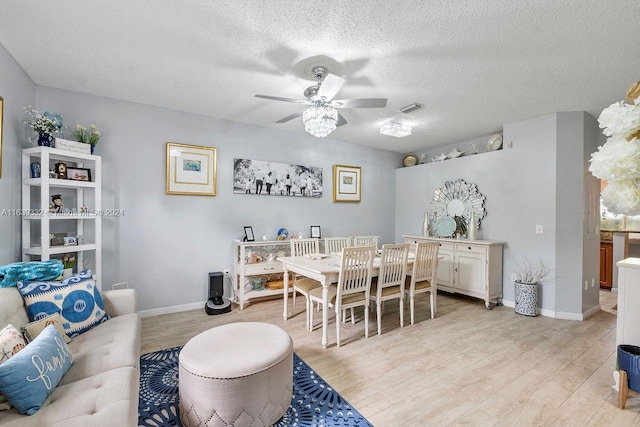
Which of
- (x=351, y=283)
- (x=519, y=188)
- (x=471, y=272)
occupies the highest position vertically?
(x=519, y=188)

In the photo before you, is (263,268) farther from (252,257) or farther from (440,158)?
(440,158)

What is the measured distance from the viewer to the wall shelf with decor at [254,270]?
384 cm

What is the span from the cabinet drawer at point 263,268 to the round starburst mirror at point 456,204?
273 centimetres

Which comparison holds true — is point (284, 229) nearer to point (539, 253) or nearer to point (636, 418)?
point (539, 253)

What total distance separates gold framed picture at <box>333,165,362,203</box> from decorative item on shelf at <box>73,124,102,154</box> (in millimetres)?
3210

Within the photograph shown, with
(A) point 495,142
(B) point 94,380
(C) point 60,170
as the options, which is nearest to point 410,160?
(A) point 495,142

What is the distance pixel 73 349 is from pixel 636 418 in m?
3.59

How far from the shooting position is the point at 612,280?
4.75 metres

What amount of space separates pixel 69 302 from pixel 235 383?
136 cm

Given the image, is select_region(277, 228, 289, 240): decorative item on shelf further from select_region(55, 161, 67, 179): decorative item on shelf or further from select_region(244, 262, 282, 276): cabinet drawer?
select_region(55, 161, 67, 179): decorative item on shelf

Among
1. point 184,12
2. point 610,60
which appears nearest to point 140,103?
point 184,12

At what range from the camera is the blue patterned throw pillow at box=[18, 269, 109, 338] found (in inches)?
73.6

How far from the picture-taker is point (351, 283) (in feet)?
9.45

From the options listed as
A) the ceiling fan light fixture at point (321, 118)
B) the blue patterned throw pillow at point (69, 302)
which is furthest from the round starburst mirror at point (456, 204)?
the blue patterned throw pillow at point (69, 302)
